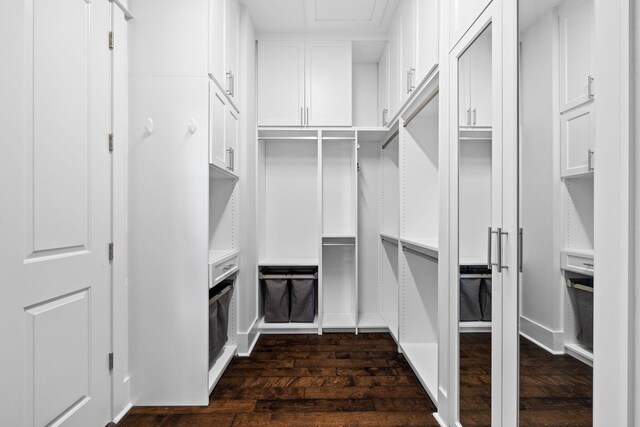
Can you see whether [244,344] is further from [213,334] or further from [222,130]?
[222,130]

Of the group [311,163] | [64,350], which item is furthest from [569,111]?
[311,163]

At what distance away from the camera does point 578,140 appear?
859 mm

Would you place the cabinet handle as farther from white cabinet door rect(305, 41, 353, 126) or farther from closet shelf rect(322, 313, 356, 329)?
closet shelf rect(322, 313, 356, 329)

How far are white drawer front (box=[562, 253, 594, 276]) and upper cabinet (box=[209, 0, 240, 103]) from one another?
200 centimetres

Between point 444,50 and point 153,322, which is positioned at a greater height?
point 444,50

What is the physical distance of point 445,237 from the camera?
1767 millimetres

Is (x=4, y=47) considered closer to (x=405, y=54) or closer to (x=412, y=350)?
(x=405, y=54)

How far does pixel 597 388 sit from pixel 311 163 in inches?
118

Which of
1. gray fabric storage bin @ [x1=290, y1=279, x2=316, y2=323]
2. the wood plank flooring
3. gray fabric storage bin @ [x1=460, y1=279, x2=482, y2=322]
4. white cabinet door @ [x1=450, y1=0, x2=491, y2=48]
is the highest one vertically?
white cabinet door @ [x1=450, y1=0, x2=491, y2=48]

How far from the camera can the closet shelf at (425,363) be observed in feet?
6.86

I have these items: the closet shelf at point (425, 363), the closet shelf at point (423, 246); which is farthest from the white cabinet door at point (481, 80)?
the closet shelf at point (425, 363)

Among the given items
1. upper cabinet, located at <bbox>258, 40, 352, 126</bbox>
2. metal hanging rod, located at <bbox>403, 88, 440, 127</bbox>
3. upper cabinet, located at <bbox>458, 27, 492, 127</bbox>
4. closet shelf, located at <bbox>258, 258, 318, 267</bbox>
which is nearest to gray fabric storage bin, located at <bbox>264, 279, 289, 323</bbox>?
closet shelf, located at <bbox>258, 258, 318, 267</bbox>

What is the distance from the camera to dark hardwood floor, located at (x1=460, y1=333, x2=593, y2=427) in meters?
0.88

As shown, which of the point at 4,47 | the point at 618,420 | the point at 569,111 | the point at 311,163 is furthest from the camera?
the point at 311,163
